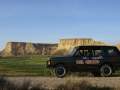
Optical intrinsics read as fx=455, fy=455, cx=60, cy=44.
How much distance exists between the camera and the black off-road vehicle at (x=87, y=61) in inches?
1086

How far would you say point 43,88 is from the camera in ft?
62.5

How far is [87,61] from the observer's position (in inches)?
1088

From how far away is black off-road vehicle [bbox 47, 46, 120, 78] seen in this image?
2759cm

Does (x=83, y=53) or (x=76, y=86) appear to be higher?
(x=83, y=53)

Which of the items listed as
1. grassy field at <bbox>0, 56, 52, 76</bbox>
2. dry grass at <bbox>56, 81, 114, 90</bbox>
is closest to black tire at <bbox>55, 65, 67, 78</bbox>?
grassy field at <bbox>0, 56, 52, 76</bbox>

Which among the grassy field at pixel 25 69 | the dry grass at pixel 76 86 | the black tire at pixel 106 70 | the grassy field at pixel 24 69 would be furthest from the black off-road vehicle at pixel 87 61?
the dry grass at pixel 76 86

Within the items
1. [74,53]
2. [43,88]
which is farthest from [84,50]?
[43,88]

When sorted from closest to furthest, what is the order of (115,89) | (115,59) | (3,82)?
(115,89) → (3,82) → (115,59)

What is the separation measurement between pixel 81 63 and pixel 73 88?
30.3ft

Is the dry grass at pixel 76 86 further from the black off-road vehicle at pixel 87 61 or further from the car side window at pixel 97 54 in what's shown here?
the car side window at pixel 97 54

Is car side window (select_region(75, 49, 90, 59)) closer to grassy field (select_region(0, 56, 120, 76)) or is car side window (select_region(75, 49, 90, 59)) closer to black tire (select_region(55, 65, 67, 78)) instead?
black tire (select_region(55, 65, 67, 78))

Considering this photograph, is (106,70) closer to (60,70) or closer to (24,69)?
(60,70)

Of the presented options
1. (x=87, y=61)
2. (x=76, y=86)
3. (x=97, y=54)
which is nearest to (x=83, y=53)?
(x=87, y=61)

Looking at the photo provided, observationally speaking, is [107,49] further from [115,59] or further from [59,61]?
[59,61]
